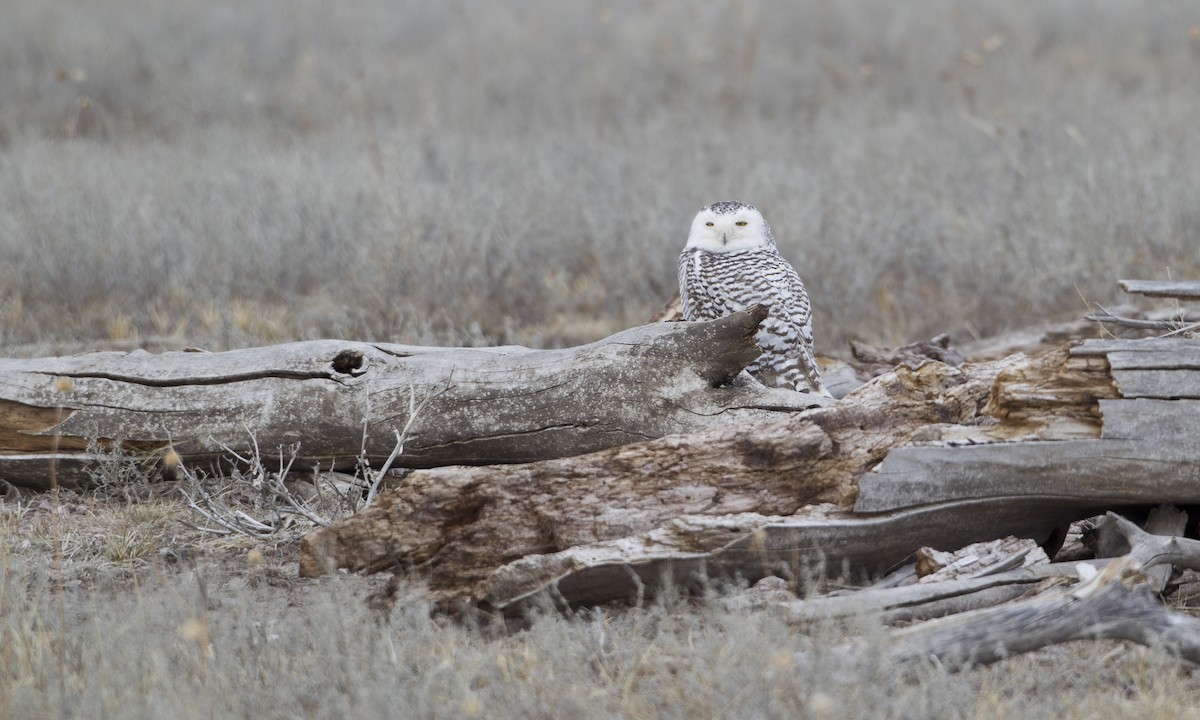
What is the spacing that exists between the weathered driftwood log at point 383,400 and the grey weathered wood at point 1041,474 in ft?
2.26

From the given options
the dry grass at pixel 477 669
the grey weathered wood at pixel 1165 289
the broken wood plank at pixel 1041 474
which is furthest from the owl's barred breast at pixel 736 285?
the dry grass at pixel 477 669

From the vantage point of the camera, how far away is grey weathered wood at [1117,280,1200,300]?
374 cm

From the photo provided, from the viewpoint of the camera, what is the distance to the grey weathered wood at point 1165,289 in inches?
147

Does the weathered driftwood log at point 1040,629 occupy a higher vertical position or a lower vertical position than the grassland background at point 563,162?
lower

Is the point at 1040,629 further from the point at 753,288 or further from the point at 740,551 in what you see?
the point at 753,288

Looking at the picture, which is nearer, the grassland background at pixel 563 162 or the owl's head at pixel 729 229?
the owl's head at pixel 729 229

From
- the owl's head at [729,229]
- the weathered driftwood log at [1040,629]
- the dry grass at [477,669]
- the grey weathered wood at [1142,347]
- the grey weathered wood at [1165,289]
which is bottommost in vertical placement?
the dry grass at [477,669]

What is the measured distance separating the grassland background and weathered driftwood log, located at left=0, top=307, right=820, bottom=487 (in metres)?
2.02

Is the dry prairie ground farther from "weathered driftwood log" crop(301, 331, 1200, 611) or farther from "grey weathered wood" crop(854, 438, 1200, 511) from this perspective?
"grey weathered wood" crop(854, 438, 1200, 511)

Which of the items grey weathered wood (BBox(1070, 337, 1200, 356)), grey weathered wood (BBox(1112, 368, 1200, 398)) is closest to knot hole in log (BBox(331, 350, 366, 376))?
grey weathered wood (BBox(1070, 337, 1200, 356))

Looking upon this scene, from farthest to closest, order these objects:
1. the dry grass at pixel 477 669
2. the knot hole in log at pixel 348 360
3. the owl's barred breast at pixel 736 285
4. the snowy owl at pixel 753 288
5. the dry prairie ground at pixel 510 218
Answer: the owl's barred breast at pixel 736 285, the snowy owl at pixel 753 288, the knot hole in log at pixel 348 360, the dry prairie ground at pixel 510 218, the dry grass at pixel 477 669

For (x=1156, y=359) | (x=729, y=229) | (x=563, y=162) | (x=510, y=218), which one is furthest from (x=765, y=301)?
(x=563, y=162)

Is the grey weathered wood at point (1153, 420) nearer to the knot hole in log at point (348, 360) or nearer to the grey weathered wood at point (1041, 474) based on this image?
the grey weathered wood at point (1041, 474)

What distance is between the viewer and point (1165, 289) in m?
3.74
